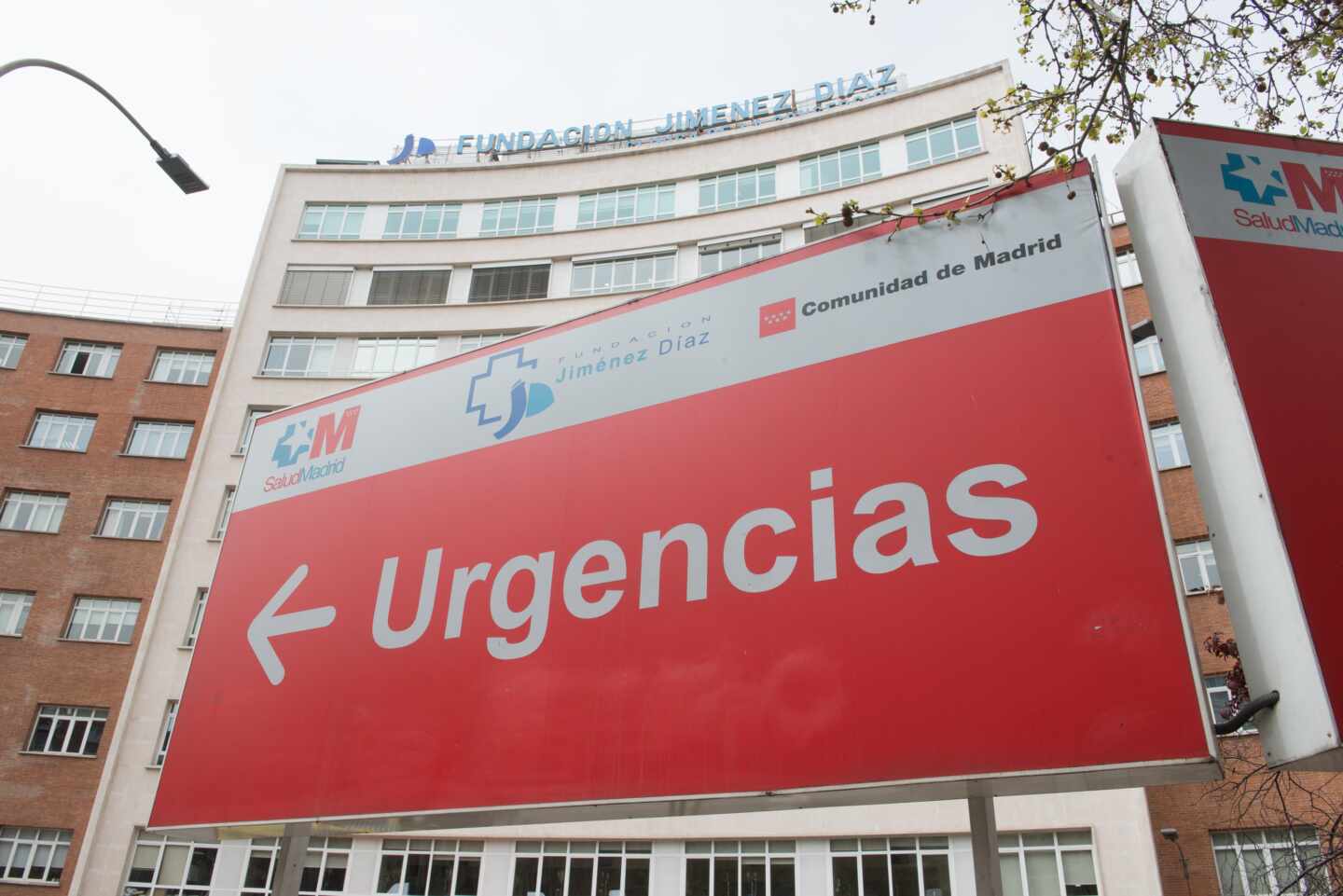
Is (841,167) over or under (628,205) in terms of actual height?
under

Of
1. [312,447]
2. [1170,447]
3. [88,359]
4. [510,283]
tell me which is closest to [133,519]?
[88,359]

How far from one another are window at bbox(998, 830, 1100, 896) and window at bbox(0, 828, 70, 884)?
2041cm

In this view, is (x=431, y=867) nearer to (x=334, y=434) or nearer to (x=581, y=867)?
(x=581, y=867)

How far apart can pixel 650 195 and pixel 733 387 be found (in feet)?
76.2

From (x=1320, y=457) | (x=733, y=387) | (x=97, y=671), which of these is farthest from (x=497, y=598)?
(x=97, y=671)

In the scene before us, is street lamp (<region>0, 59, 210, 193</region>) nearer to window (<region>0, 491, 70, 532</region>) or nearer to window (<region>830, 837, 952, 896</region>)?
window (<region>830, 837, 952, 896</region>)

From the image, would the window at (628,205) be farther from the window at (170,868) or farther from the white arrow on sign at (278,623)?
the white arrow on sign at (278,623)

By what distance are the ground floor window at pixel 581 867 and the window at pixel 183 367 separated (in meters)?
17.5

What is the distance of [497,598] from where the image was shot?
729cm

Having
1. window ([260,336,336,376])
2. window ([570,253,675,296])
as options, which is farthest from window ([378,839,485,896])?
window ([570,253,675,296])

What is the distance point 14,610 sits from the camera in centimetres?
2522

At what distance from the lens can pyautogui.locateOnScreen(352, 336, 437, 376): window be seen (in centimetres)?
2778

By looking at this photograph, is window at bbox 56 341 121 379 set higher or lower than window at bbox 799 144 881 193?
lower

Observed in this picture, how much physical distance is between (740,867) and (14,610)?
19.8 m
